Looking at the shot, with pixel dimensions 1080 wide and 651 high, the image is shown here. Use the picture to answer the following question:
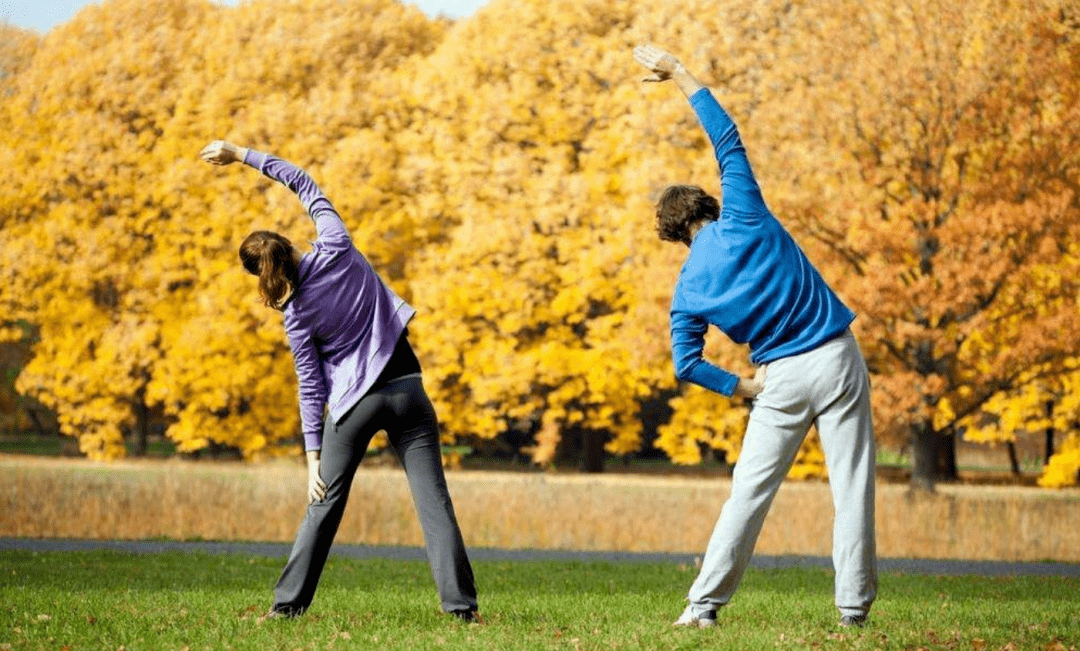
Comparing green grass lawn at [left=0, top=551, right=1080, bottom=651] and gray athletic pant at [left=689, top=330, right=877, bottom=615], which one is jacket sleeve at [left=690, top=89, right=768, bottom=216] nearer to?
gray athletic pant at [left=689, top=330, right=877, bottom=615]

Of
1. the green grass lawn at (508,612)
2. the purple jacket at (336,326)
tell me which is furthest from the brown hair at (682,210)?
the green grass lawn at (508,612)

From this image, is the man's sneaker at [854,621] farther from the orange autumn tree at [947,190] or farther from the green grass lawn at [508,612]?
the orange autumn tree at [947,190]

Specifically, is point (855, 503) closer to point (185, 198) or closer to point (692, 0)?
point (692, 0)

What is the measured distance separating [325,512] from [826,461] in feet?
7.16

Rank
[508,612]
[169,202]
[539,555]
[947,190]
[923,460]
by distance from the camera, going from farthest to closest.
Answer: [169,202] → [923,460] → [947,190] → [539,555] → [508,612]

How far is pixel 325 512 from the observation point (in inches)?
257

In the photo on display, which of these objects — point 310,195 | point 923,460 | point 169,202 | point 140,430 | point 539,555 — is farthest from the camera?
point 140,430

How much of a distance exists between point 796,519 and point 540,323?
1226cm

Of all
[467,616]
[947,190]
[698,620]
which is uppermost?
[947,190]

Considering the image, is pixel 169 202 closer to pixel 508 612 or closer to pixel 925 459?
pixel 925 459

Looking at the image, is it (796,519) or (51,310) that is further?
(51,310)

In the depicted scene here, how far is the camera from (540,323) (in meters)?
28.8

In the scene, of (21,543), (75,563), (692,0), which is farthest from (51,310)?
(75,563)

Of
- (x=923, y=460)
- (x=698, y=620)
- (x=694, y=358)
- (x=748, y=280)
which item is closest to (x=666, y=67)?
(x=748, y=280)
